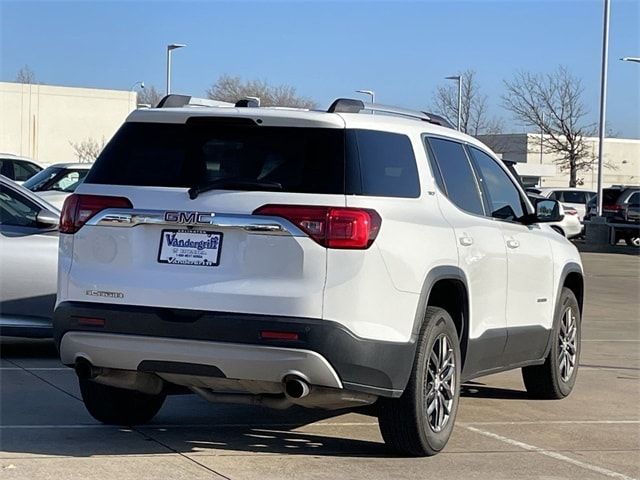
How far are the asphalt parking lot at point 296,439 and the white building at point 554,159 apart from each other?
184ft

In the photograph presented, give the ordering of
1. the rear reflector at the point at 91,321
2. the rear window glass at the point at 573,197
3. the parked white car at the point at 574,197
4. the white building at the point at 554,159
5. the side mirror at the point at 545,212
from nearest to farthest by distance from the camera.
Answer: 1. the rear reflector at the point at 91,321
2. the side mirror at the point at 545,212
3. the parked white car at the point at 574,197
4. the rear window glass at the point at 573,197
5. the white building at the point at 554,159

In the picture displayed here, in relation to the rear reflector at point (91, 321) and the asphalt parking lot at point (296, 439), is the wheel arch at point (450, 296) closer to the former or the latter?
the asphalt parking lot at point (296, 439)

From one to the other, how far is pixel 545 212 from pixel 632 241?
28527 millimetres

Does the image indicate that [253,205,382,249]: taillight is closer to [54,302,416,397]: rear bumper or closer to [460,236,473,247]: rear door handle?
[54,302,416,397]: rear bumper

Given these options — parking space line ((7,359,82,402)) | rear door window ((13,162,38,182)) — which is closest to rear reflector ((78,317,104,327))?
parking space line ((7,359,82,402))

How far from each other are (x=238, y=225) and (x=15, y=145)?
50.7 meters

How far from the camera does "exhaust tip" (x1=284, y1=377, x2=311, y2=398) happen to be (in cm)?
625

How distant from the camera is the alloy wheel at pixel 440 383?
698 cm

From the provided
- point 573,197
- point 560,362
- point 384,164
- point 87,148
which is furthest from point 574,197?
point 384,164

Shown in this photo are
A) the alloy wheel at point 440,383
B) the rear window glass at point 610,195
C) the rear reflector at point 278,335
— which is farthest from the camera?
the rear window glass at point 610,195

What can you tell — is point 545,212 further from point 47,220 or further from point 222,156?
point 47,220

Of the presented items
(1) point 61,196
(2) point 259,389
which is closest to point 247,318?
(2) point 259,389

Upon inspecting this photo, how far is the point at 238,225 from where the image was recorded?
635cm

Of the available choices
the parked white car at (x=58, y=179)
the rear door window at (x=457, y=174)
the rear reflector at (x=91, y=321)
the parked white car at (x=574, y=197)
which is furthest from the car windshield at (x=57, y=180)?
the parked white car at (x=574, y=197)
